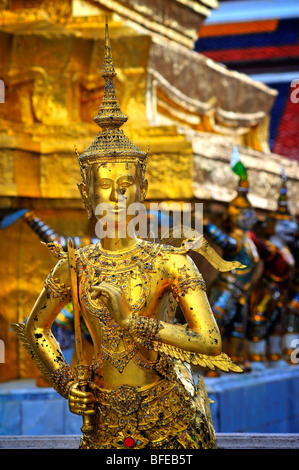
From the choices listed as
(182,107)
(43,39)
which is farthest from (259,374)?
(43,39)

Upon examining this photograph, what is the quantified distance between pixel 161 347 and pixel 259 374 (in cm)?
329

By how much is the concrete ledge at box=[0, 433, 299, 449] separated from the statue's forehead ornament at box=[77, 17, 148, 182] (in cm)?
125

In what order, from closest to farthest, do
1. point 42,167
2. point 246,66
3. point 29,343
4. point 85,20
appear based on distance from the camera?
point 29,343 → point 42,167 → point 85,20 → point 246,66

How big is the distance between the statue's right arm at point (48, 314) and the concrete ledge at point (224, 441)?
69cm

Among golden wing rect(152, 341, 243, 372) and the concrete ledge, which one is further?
the concrete ledge

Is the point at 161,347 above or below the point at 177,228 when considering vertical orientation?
below

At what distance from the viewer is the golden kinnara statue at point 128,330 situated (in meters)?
3.37

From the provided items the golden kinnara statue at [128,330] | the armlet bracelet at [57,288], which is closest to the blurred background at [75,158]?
the armlet bracelet at [57,288]

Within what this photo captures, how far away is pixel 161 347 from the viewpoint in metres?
3.35

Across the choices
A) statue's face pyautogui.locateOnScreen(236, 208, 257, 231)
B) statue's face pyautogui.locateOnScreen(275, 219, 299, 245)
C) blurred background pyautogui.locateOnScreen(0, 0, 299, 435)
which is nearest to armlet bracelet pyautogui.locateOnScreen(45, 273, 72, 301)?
blurred background pyautogui.locateOnScreen(0, 0, 299, 435)

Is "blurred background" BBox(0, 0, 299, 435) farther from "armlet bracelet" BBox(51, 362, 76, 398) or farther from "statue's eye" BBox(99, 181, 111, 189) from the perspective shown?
"statue's eye" BBox(99, 181, 111, 189)

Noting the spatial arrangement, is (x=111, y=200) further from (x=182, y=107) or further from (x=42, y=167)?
(x=182, y=107)

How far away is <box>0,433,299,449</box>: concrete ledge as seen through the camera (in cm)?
412

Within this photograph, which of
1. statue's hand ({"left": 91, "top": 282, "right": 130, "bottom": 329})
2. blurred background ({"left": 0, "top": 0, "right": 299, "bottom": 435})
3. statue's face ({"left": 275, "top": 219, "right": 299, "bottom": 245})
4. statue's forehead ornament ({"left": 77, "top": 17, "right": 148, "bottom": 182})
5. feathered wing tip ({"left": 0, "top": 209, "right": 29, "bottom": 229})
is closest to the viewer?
statue's hand ({"left": 91, "top": 282, "right": 130, "bottom": 329})
